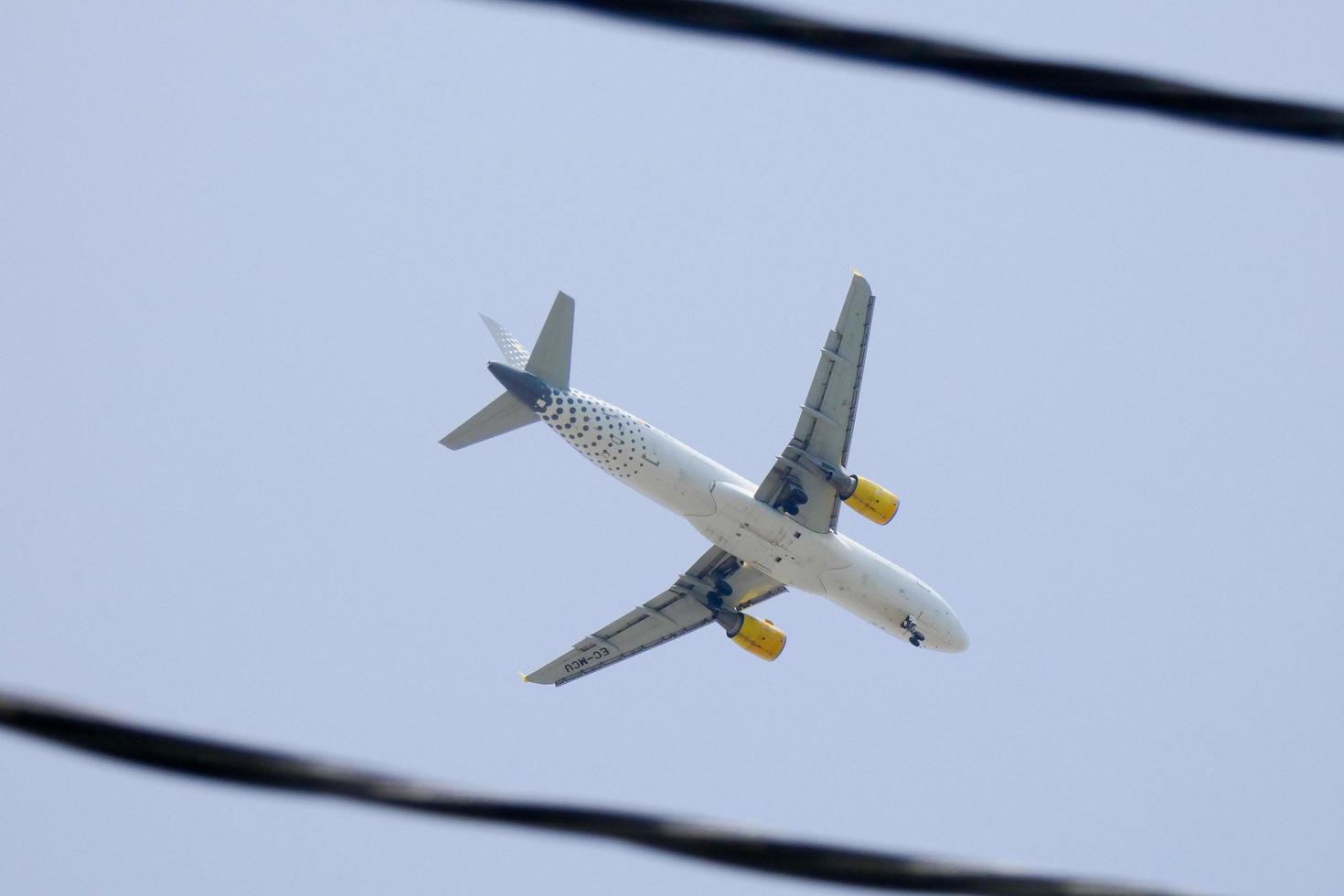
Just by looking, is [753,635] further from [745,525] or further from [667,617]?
[745,525]

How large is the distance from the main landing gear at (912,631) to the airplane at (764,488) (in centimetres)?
3

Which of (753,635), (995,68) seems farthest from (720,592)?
(995,68)

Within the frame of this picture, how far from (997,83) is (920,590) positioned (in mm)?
28297

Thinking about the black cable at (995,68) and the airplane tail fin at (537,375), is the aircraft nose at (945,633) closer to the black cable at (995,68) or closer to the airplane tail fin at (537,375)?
the airplane tail fin at (537,375)

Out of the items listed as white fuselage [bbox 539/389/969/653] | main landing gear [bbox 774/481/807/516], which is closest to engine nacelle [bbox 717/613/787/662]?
white fuselage [bbox 539/389/969/653]

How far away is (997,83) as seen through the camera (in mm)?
3385

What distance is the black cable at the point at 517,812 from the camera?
109 inches

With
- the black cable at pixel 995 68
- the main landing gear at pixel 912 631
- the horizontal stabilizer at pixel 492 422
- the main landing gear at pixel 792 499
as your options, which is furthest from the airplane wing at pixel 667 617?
the black cable at pixel 995 68

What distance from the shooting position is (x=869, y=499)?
29.5 metres

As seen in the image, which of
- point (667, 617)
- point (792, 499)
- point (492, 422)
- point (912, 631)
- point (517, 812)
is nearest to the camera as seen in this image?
point (517, 812)

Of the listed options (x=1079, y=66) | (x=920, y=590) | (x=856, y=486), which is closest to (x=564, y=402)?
(x=856, y=486)

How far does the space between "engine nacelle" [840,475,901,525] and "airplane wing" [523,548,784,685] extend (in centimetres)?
434

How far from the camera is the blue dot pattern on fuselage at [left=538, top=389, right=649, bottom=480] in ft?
87.9

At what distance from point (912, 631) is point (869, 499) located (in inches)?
140
